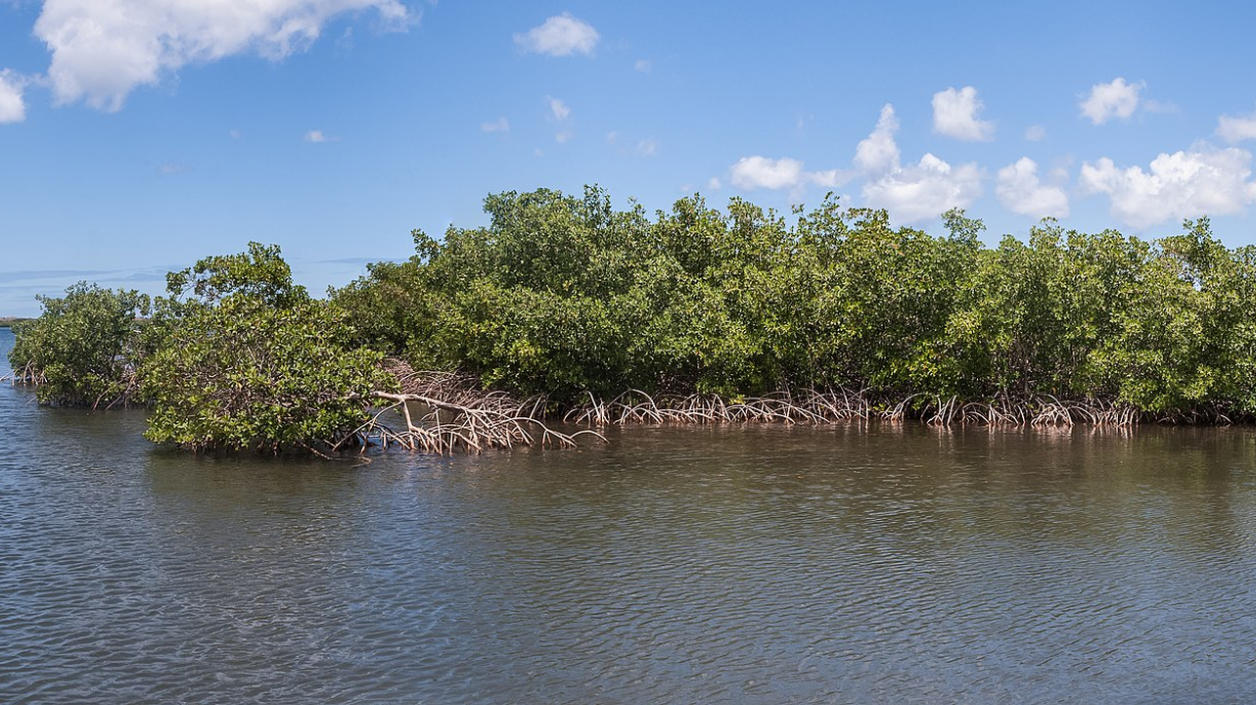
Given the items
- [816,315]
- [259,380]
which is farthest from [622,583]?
[816,315]

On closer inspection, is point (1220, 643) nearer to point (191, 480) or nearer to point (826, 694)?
point (826, 694)

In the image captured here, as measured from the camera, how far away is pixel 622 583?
1308cm

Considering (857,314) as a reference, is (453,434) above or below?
below

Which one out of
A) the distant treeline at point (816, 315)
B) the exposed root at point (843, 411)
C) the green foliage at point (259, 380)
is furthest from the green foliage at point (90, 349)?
the exposed root at point (843, 411)

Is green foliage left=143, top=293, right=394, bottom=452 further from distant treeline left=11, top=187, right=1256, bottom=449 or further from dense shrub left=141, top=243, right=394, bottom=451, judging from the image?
distant treeline left=11, top=187, right=1256, bottom=449

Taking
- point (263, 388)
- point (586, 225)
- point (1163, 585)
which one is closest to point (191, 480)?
point (263, 388)

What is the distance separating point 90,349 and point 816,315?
26247 millimetres

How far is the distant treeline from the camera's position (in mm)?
31219

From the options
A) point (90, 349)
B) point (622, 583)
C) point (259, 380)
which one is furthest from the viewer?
point (90, 349)

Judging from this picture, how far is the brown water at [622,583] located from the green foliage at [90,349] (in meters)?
16.7

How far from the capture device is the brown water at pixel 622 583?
980 centimetres

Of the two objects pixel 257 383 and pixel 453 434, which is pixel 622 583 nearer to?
pixel 257 383

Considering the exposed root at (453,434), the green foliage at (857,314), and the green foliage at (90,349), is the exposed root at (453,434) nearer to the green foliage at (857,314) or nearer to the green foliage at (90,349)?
the green foliage at (857,314)

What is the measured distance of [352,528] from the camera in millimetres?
16203
